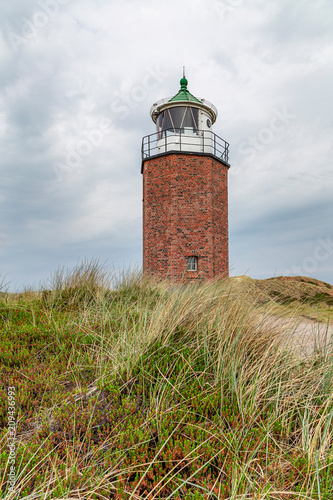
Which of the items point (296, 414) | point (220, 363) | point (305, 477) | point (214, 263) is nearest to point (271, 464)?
point (305, 477)

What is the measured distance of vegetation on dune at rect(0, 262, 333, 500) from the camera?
203 cm

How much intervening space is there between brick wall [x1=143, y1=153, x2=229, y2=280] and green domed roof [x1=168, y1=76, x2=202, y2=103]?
3.55 m

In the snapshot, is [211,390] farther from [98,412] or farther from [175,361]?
[98,412]

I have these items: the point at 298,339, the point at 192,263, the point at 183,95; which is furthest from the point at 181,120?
the point at 298,339

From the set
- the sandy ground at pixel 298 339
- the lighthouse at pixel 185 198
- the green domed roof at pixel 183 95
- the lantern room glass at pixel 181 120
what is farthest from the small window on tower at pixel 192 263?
the sandy ground at pixel 298 339

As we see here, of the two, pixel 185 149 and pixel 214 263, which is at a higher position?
pixel 185 149

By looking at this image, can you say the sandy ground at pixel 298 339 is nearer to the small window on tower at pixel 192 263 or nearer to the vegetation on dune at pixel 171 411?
the vegetation on dune at pixel 171 411

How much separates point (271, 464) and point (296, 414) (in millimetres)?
745

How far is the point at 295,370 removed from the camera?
337 cm

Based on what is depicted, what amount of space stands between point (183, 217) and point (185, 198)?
3.28ft

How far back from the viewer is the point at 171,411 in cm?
262

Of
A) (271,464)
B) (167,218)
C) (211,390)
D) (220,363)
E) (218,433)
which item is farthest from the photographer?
(167,218)

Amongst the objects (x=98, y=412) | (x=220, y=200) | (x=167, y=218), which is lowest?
(x=98, y=412)

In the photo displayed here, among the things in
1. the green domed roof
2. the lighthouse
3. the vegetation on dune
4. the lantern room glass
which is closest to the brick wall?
the lighthouse
